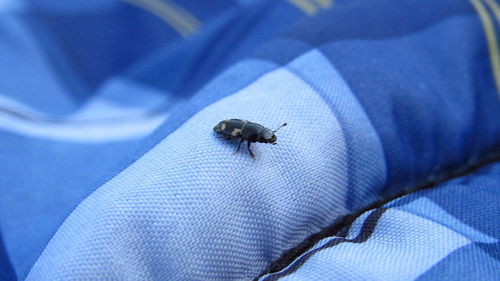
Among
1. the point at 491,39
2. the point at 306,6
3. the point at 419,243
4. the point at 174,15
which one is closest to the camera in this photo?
the point at 419,243

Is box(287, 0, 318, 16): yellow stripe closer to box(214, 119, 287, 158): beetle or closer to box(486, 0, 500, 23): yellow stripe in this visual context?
box(486, 0, 500, 23): yellow stripe

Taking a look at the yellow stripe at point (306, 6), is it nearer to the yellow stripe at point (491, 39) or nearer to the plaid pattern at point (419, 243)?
the yellow stripe at point (491, 39)

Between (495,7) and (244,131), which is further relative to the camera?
(495,7)

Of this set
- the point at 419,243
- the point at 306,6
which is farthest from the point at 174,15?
the point at 419,243

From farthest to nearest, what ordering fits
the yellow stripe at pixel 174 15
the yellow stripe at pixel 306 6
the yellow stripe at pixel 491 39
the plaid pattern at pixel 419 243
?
the yellow stripe at pixel 174 15, the yellow stripe at pixel 306 6, the yellow stripe at pixel 491 39, the plaid pattern at pixel 419 243

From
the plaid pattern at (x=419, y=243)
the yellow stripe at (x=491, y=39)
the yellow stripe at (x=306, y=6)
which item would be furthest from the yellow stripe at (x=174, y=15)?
the plaid pattern at (x=419, y=243)

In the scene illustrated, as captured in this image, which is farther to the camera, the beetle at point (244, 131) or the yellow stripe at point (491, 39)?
the yellow stripe at point (491, 39)

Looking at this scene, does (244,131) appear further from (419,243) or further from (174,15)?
(174,15)
